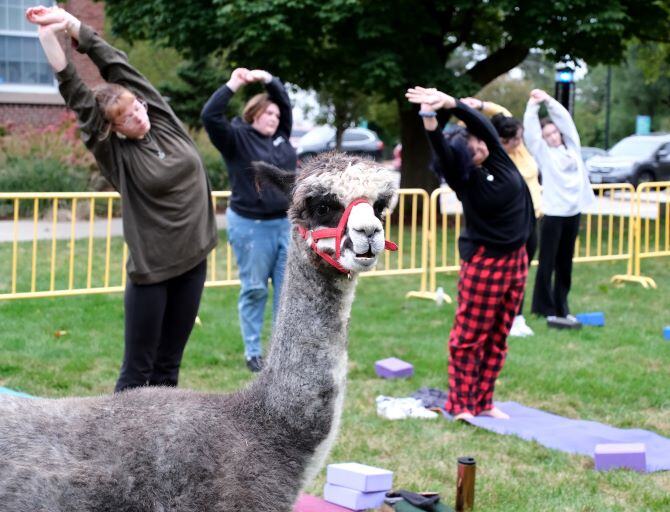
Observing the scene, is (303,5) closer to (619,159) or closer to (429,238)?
(429,238)

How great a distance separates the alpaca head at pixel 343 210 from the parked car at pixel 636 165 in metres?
27.8

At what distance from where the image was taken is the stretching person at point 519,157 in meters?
7.17

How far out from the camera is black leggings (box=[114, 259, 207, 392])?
4430mm

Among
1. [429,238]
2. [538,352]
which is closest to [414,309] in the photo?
[429,238]

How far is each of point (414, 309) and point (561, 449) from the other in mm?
4638

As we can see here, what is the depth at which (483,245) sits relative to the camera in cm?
604

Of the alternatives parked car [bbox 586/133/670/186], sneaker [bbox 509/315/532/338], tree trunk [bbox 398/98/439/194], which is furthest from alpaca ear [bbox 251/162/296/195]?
parked car [bbox 586/133/670/186]

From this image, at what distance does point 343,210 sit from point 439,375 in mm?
5026

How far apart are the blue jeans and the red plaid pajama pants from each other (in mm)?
1565

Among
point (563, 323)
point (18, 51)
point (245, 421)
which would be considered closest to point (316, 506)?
point (245, 421)

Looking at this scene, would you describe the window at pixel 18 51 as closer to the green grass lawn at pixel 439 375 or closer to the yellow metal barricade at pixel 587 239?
the yellow metal barricade at pixel 587 239

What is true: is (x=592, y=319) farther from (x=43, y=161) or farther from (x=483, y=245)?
(x=43, y=161)

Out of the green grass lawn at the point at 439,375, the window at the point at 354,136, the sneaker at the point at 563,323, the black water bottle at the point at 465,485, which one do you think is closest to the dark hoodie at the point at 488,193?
the green grass lawn at the point at 439,375

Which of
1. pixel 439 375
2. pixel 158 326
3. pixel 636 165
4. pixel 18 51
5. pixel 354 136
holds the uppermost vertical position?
pixel 354 136
